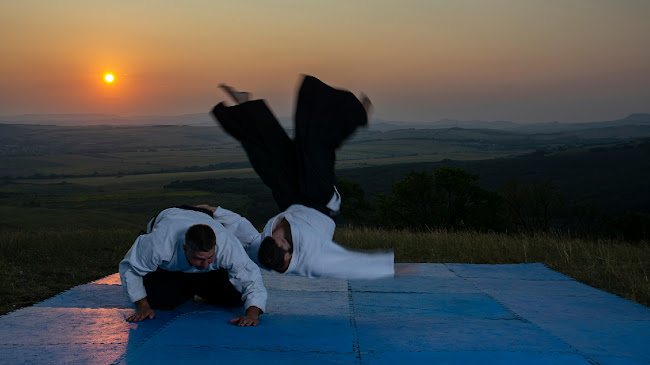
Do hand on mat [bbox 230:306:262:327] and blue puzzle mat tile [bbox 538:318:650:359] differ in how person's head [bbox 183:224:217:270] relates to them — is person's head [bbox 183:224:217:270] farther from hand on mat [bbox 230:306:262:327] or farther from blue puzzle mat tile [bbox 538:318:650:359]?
blue puzzle mat tile [bbox 538:318:650:359]

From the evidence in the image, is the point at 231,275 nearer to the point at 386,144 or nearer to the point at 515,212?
the point at 515,212

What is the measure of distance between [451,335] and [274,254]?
66.9 inches

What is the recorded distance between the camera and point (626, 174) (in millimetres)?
52094

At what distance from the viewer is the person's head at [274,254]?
13.8 feet

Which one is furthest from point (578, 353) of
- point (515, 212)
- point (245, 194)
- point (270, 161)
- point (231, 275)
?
point (515, 212)

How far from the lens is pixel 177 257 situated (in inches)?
184

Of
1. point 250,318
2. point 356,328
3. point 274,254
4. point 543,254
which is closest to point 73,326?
point 250,318

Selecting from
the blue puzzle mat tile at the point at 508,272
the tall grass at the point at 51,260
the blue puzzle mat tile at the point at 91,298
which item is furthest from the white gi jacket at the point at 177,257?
the blue puzzle mat tile at the point at 508,272

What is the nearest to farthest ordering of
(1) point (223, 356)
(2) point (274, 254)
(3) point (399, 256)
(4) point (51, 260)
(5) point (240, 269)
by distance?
(1) point (223, 356) < (2) point (274, 254) < (5) point (240, 269) < (4) point (51, 260) < (3) point (399, 256)

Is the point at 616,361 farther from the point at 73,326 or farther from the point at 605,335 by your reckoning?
the point at 73,326

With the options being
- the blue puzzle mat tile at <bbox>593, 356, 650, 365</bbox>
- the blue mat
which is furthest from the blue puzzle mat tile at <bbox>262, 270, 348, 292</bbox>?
the blue puzzle mat tile at <bbox>593, 356, 650, 365</bbox>

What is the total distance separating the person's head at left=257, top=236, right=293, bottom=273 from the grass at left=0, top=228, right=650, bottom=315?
3.17 metres

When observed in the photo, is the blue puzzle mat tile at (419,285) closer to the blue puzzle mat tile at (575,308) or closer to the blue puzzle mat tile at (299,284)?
the blue puzzle mat tile at (299,284)

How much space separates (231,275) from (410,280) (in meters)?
2.92
